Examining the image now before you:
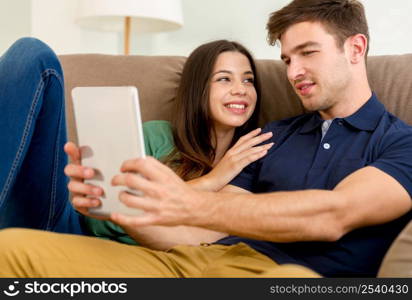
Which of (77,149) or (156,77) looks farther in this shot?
(156,77)

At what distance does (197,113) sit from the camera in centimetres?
186

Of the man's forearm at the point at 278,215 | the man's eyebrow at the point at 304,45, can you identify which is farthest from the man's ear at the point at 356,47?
the man's forearm at the point at 278,215

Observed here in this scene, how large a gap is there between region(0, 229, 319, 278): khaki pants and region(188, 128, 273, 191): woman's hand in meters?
0.24

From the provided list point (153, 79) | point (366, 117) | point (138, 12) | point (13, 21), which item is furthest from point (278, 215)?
point (13, 21)

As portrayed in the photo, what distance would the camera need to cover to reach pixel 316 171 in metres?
1.36

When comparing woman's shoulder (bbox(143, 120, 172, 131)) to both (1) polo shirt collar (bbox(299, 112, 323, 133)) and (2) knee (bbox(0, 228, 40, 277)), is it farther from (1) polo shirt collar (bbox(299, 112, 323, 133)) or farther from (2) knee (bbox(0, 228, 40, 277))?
(2) knee (bbox(0, 228, 40, 277))

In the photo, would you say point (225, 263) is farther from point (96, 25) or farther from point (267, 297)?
point (96, 25)

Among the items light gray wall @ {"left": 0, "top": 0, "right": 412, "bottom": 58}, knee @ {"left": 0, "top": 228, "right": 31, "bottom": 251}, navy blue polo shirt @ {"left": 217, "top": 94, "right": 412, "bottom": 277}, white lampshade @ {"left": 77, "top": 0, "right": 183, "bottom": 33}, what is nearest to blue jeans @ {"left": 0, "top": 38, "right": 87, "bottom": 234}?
knee @ {"left": 0, "top": 228, "right": 31, "bottom": 251}

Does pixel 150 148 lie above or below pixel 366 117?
below

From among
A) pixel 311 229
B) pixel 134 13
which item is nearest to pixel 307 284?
pixel 311 229

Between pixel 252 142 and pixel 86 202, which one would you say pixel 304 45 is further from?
pixel 86 202

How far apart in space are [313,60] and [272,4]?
1508 millimetres

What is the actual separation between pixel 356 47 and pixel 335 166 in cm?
39

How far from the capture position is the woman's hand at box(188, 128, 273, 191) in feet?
5.09
